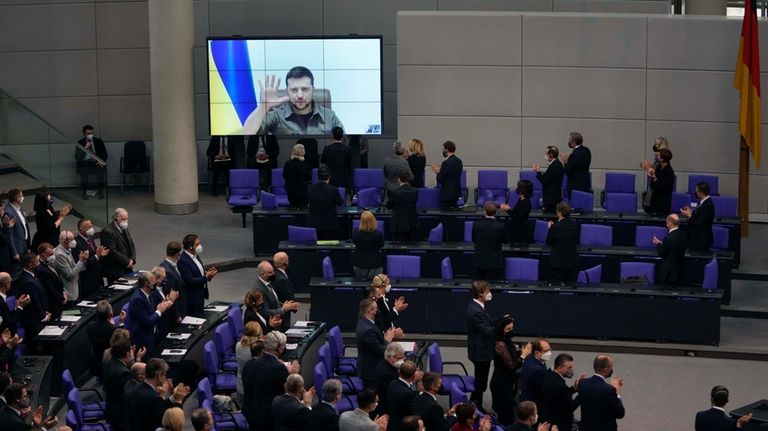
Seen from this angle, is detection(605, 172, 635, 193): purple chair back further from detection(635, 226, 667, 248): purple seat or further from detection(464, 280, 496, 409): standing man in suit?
detection(464, 280, 496, 409): standing man in suit

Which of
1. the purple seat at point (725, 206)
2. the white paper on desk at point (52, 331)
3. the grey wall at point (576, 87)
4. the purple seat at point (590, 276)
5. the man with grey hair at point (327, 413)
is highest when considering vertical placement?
the grey wall at point (576, 87)

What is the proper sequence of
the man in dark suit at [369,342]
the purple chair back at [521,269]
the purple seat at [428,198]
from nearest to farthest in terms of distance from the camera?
1. the man in dark suit at [369,342]
2. the purple chair back at [521,269]
3. the purple seat at [428,198]

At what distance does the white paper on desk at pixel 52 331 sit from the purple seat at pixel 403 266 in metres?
4.70

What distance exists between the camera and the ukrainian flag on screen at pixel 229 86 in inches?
940

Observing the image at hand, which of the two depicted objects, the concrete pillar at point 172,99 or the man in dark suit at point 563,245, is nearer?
the man in dark suit at point 563,245

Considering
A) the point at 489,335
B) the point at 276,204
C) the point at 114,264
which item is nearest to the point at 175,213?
the point at 276,204

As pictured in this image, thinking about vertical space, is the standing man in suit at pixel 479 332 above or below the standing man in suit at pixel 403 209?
below

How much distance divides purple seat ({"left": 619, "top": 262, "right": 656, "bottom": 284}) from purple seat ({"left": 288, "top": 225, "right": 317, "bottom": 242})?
4643 mm

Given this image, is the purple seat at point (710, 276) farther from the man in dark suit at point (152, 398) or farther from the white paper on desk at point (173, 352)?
the man in dark suit at point (152, 398)

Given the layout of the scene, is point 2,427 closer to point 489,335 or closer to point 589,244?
point 489,335

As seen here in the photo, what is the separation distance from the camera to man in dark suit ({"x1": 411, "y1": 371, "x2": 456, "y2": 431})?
37.3ft

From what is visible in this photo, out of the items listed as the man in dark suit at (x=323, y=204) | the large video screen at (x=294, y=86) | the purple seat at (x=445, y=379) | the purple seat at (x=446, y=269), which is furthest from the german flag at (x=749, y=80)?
the purple seat at (x=445, y=379)

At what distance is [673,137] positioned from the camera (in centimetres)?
2253

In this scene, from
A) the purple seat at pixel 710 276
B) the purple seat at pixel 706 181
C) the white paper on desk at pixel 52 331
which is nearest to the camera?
the white paper on desk at pixel 52 331
